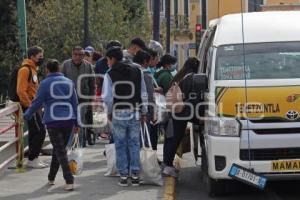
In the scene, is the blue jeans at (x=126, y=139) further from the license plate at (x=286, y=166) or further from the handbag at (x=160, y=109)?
the license plate at (x=286, y=166)

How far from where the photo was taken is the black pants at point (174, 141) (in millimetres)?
9430

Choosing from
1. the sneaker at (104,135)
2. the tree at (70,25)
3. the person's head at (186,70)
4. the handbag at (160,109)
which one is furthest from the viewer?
the tree at (70,25)

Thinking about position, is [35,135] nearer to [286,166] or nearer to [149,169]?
[149,169]

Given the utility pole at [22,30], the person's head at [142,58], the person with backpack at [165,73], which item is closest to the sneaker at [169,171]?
the person with backpack at [165,73]

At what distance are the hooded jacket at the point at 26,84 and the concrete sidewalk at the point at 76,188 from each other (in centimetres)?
109

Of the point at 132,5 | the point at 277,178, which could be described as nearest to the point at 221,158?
the point at 277,178

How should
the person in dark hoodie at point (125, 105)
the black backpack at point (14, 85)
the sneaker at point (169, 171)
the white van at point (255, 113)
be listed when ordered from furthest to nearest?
1. the black backpack at point (14, 85)
2. the sneaker at point (169, 171)
3. the person in dark hoodie at point (125, 105)
4. the white van at point (255, 113)

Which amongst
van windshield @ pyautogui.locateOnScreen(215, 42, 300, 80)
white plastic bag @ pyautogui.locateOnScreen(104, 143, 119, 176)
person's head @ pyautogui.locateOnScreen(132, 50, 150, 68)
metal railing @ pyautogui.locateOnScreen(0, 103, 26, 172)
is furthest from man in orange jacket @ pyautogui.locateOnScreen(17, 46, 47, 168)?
van windshield @ pyautogui.locateOnScreen(215, 42, 300, 80)

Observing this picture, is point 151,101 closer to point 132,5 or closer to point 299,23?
point 299,23

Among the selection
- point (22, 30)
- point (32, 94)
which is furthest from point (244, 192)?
point (22, 30)

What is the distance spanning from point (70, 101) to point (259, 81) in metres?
2.46

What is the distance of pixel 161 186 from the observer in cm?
910

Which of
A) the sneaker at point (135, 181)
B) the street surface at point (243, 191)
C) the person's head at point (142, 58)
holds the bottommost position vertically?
the street surface at point (243, 191)

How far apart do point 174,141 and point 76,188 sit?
1.53m
